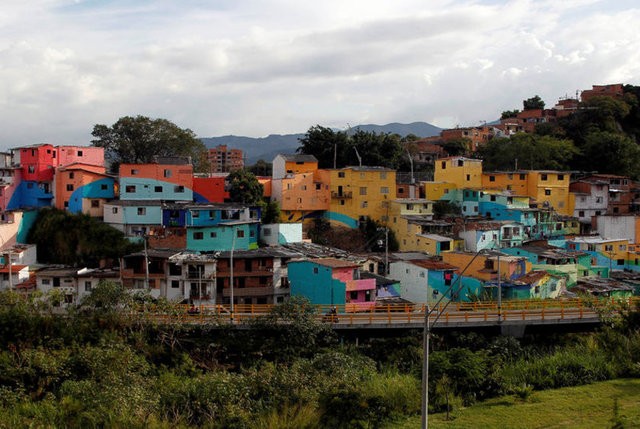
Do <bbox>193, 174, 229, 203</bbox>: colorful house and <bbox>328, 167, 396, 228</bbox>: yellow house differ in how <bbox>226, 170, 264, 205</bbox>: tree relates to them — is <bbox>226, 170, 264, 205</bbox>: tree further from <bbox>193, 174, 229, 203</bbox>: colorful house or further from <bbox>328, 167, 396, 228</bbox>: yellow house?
<bbox>328, 167, 396, 228</bbox>: yellow house

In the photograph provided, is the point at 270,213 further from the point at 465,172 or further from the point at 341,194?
the point at 465,172

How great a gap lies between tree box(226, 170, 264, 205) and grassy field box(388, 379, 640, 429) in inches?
1070

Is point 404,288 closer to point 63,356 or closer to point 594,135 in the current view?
point 63,356

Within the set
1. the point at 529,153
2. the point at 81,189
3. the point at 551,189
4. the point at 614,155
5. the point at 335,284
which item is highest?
the point at 529,153

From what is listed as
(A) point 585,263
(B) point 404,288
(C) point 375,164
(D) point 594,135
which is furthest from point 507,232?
(D) point 594,135

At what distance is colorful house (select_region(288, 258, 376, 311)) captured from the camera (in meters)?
34.3

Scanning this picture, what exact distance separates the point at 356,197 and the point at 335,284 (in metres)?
16.3

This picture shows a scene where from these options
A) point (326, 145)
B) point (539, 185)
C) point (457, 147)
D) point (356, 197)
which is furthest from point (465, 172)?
point (457, 147)

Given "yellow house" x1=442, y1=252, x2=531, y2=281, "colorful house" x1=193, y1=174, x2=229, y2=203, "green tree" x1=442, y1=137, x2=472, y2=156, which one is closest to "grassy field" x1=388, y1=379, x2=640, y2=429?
"yellow house" x1=442, y1=252, x2=531, y2=281

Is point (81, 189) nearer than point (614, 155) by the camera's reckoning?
Yes

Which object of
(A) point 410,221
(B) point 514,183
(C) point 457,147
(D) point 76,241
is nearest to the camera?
(D) point 76,241

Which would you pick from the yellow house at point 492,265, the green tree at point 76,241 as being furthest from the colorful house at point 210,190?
the yellow house at point 492,265

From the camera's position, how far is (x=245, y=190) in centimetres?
4672

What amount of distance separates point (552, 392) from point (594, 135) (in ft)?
152
